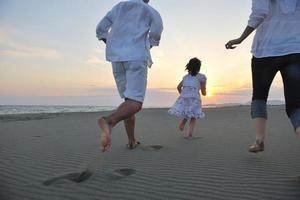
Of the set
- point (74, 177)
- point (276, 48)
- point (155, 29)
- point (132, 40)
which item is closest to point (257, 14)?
point (276, 48)

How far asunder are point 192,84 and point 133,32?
3663 millimetres

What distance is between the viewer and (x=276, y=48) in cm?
373

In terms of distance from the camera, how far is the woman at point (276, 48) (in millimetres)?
3602

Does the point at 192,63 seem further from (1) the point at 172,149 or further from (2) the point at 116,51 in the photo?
(2) the point at 116,51

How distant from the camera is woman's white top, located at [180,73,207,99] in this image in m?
8.12

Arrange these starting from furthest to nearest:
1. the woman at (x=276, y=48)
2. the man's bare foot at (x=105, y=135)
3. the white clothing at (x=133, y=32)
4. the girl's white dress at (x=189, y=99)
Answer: the girl's white dress at (x=189, y=99), the white clothing at (x=133, y=32), the man's bare foot at (x=105, y=135), the woman at (x=276, y=48)

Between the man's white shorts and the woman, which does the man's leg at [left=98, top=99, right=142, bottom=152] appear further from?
the woman

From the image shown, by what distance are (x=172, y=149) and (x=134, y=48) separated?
5.66 ft

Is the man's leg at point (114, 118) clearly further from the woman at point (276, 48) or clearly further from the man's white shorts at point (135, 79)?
the woman at point (276, 48)

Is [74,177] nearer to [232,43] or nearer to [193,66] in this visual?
[232,43]

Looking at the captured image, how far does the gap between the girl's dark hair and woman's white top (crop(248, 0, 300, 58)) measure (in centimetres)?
416

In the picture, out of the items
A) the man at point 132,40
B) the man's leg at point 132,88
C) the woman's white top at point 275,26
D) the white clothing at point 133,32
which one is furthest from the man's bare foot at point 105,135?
the woman's white top at point 275,26

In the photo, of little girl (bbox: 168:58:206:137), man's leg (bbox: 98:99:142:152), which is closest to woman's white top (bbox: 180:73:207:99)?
little girl (bbox: 168:58:206:137)

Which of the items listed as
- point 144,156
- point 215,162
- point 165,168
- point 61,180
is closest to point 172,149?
point 144,156
